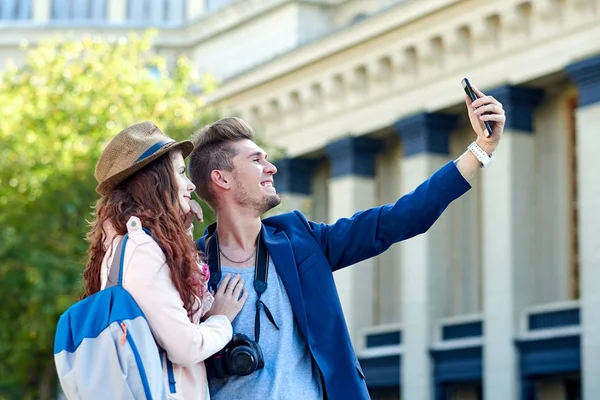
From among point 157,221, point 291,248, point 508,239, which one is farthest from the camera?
point 508,239

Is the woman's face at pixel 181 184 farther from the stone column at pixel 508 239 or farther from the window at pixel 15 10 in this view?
the window at pixel 15 10

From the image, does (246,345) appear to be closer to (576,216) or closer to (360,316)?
(576,216)

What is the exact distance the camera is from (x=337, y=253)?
6.62 meters

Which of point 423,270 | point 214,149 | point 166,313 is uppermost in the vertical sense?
point 423,270

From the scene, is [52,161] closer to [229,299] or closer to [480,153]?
[229,299]

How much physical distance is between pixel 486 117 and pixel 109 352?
6.08 ft

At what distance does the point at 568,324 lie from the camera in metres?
29.9

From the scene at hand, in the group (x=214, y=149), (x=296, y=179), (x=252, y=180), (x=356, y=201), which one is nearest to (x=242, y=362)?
(x=252, y=180)

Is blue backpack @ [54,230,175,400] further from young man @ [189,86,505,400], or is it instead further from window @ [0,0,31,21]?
window @ [0,0,31,21]

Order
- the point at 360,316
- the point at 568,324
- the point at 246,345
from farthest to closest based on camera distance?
the point at 360,316 < the point at 568,324 < the point at 246,345

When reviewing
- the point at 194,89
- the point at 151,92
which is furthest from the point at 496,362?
the point at 194,89

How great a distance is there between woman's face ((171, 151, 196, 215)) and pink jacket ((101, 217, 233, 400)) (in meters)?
0.27

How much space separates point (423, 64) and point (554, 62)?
15.1 feet

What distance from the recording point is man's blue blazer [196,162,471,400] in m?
6.34
